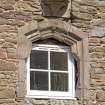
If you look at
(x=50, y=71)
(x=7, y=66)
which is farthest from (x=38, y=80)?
(x=7, y=66)

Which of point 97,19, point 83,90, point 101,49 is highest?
point 97,19

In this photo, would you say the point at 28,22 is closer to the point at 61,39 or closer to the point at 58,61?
the point at 61,39

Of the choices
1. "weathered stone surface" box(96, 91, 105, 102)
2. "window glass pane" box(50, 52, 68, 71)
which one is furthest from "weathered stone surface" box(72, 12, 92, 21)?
"weathered stone surface" box(96, 91, 105, 102)

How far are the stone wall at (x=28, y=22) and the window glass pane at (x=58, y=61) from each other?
446 mm

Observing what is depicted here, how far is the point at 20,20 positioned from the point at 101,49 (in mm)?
1428

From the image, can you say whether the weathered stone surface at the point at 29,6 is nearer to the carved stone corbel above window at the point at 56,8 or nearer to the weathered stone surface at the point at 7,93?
the carved stone corbel above window at the point at 56,8

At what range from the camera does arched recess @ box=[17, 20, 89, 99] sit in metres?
8.02

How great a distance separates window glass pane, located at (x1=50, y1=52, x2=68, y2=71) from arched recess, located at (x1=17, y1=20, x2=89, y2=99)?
21 cm

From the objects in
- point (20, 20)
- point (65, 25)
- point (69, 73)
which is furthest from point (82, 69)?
point (20, 20)

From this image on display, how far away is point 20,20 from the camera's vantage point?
26.5ft

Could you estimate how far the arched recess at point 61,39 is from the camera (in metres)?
8.02

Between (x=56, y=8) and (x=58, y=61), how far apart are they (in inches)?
34.6

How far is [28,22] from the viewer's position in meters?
8.12

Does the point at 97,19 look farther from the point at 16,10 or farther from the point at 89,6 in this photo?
the point at 16,10
